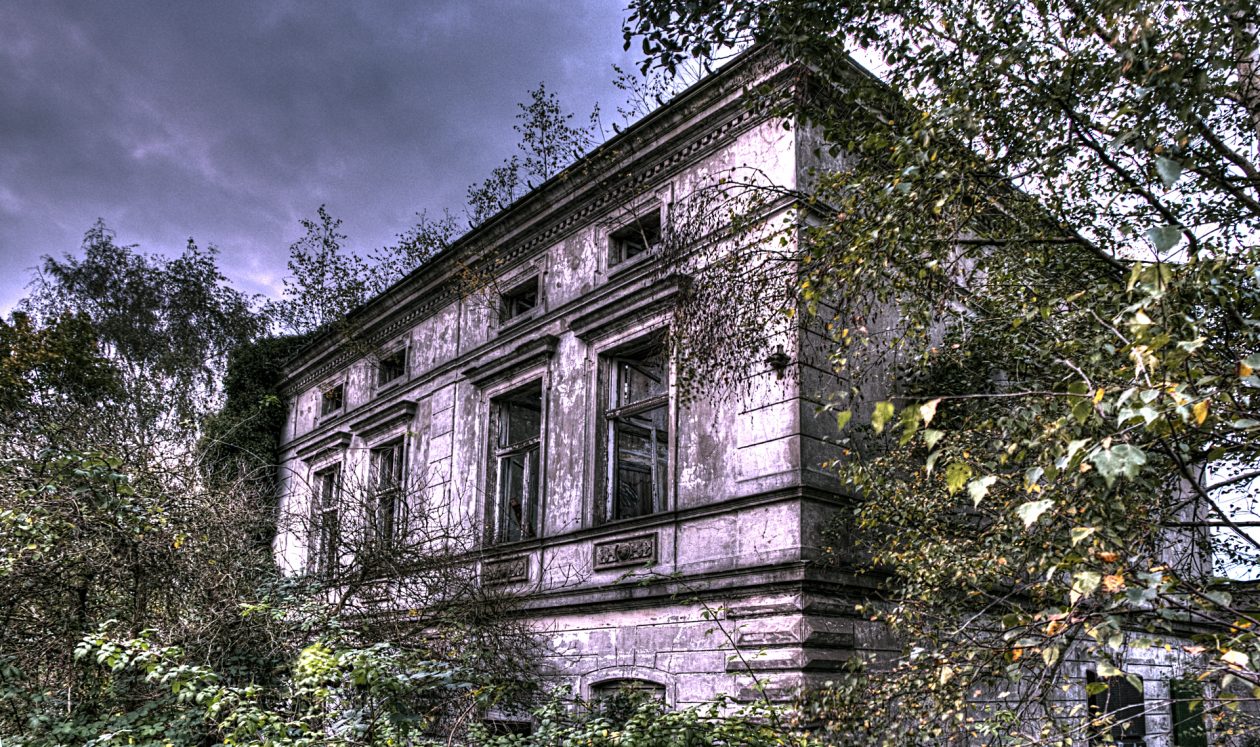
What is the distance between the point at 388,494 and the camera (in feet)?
41.3

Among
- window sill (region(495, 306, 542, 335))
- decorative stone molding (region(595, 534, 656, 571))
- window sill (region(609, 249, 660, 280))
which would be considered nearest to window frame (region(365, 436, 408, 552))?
decorative stone molding (region(595, 534, 656, 571))

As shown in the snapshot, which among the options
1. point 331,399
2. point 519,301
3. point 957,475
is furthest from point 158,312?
point 957,475

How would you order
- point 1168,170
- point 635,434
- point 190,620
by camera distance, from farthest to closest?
point 635,434, point 190,620, point 1168,170

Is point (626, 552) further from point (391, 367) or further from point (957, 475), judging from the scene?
point (391, 367)

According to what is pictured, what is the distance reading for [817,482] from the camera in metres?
8.77

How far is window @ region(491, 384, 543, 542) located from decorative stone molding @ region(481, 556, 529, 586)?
46cm

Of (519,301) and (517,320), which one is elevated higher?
(519,301)

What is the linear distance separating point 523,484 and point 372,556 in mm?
3127

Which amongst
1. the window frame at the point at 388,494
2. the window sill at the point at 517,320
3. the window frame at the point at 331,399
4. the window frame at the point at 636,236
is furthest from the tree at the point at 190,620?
the window frame at the point at 331,399

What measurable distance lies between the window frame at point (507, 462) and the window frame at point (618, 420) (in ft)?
4.08

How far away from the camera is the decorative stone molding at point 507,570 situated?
11719mm

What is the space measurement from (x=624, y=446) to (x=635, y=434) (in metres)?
0.22

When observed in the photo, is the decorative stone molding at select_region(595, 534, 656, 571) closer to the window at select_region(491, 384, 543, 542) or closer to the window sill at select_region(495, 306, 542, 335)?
the window at select_region(491, 384, 543, 542)

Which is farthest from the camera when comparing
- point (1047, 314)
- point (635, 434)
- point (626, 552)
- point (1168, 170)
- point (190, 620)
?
point (635, 434)
